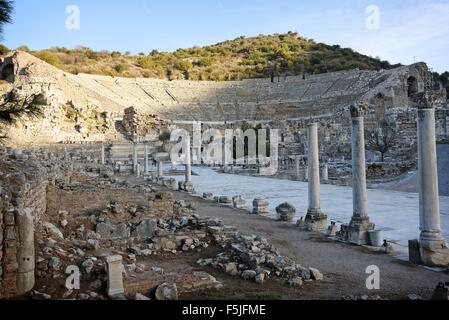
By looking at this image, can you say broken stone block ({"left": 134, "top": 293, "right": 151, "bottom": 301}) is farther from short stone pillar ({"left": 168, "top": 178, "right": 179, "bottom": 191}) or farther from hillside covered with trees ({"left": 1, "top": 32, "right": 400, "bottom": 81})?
hillside covered with trees ({"left": 1, "top": 32, "right": 400, "bottom": 81})

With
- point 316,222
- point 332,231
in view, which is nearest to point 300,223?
point 316,222

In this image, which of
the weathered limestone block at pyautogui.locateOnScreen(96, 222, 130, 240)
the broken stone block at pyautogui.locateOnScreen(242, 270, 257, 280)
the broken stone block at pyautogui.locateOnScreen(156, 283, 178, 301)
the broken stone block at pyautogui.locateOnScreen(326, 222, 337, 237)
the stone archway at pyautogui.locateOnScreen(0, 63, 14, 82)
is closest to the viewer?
the broken stone block at pyautogui.locateOnScreen(156, 283, 178, 301)

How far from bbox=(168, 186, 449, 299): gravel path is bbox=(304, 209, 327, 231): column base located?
364 mm

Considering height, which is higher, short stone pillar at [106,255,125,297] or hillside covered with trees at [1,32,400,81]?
hillside covered with trees at [1,32,400,81]

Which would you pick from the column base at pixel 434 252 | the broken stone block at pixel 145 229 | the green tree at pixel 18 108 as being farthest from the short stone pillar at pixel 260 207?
the green tree at pixel 18 108

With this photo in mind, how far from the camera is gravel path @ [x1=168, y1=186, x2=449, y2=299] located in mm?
5957

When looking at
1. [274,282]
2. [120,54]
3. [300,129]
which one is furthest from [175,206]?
[120,54]

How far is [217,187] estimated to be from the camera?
22.3m

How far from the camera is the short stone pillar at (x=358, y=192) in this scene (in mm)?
9070

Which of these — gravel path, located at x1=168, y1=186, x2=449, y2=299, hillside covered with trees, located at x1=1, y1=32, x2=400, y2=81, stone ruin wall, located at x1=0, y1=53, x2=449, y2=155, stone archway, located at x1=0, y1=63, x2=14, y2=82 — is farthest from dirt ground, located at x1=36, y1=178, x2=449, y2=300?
hillside covered with trees, located at x1=1, y1=32, x2=400, y2=81

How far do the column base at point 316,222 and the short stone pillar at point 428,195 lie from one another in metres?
3.39

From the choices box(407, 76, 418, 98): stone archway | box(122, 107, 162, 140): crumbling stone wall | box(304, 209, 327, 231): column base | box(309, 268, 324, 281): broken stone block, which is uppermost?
box(407, 76, 418, 98): stone archway

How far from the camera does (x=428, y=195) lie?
7535 mm
